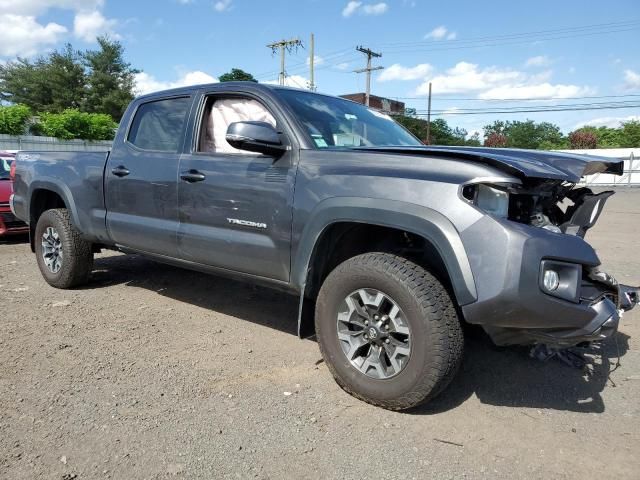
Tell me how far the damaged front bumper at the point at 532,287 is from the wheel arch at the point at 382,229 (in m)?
0.06

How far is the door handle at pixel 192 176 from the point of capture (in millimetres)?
3879

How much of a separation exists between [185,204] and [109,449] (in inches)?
76.0

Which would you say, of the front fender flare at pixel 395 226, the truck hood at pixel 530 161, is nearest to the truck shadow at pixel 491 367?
the front fender flare at pixel 395 226

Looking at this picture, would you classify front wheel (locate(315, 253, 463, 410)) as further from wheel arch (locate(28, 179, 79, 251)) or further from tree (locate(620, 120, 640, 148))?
tree (locate(620, 120, 640, 148))

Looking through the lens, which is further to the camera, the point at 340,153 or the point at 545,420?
the point at 340,153

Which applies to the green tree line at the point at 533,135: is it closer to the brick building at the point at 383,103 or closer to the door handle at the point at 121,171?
the brick building at the point at 383,103

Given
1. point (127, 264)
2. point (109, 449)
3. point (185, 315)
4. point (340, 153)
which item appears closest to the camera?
point (109, 449)

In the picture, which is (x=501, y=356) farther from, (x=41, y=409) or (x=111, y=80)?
(x=111, y=80)

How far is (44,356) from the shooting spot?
12.2 feet

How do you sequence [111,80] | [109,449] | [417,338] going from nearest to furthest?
[109,449], [417,338], [111,80]

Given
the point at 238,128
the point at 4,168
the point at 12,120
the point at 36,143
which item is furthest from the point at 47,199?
the point at 12,120

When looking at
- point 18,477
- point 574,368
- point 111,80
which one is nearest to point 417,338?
point 574,368

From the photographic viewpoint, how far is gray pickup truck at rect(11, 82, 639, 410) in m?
2.59

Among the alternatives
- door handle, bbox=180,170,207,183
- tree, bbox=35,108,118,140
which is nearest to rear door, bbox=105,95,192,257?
door handle, bbox=180,170,207,183
